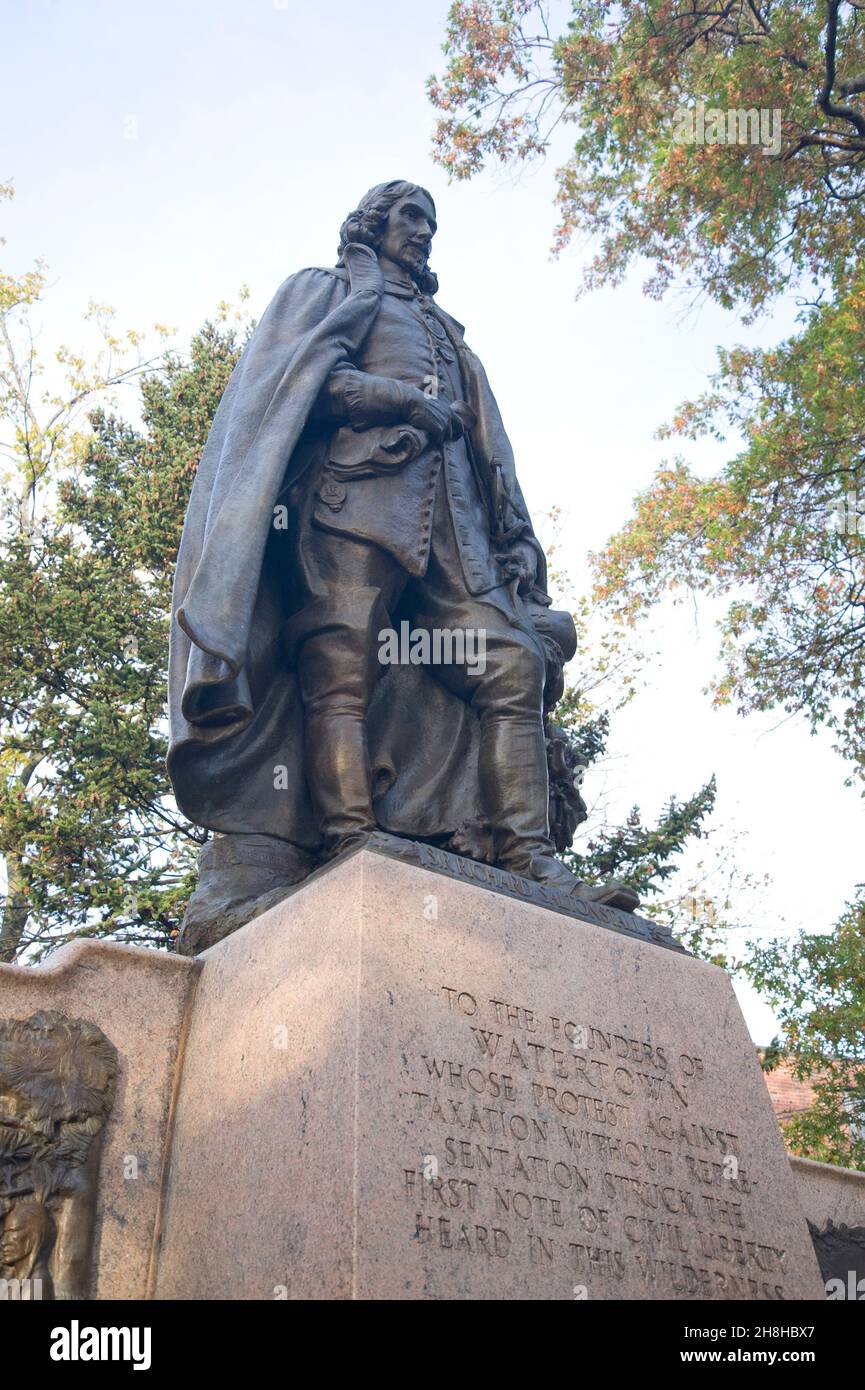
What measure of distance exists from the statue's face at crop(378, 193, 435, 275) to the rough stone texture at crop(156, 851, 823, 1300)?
10.4ft

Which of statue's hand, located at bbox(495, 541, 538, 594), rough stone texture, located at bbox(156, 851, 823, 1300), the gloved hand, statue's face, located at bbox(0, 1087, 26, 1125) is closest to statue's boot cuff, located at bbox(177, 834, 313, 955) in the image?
rough stone texture, located at bbox(156, 851, 823, 1300)

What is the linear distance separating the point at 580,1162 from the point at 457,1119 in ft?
1.50

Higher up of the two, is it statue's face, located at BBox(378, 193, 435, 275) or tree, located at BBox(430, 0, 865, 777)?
tree, located at BBox(430, 0, 865, 777)

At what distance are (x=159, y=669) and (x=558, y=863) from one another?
12.3m

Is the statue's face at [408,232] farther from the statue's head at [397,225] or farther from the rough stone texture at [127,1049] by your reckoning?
the rough stone texture at [127,1049]

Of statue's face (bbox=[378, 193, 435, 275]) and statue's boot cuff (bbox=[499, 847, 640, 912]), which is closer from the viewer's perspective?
statue's boot cuff (bbox=[499, 847, 640, 912])

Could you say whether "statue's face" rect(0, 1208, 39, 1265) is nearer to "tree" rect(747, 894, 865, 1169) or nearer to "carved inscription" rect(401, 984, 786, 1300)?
"carved inscription" rect(401, 984, 786, 1300)

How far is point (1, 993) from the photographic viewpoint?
4148mm

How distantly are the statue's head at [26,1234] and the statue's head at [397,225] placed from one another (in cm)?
417

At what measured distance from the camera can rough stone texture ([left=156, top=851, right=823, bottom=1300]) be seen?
3.48 meters

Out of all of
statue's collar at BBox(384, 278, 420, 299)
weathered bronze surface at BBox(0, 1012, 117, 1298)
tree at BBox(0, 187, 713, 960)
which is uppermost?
tree at BBox(0, 187, 713, 960)

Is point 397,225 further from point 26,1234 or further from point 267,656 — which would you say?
point 26,1234

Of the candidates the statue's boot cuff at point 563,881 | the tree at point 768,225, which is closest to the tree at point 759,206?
the tree at point 768,225

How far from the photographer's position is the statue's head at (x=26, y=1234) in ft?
12.2
